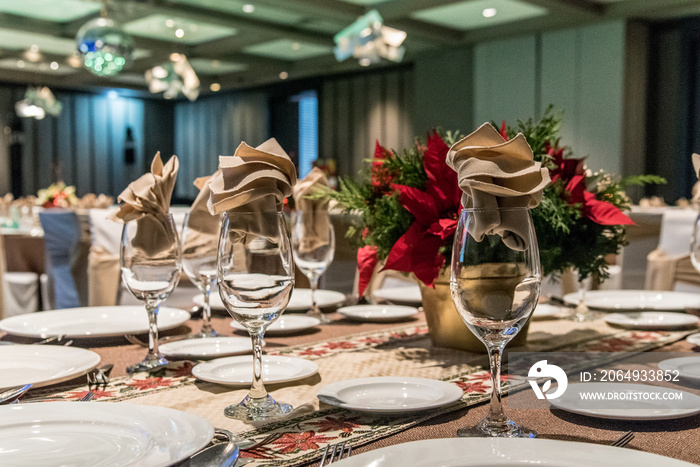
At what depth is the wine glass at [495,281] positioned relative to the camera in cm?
63

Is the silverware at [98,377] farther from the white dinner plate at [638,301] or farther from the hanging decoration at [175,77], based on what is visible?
the hanging decoration at [175,77]

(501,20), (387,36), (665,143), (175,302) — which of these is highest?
(501,20)

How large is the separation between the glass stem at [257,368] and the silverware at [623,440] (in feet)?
1.15

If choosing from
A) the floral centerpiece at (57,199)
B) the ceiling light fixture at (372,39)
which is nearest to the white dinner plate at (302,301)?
the floral centerpiece at (57,199)

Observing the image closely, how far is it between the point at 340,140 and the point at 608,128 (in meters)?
4.36

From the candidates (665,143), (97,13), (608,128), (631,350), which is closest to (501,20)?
(608,128)

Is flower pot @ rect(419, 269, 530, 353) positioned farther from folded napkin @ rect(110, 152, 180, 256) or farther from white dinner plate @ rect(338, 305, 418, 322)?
folded napkin @ rect(110, 152, 180, 256)

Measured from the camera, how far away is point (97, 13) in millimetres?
8312

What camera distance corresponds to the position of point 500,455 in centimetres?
53

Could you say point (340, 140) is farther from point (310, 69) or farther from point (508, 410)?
point (508, 410)

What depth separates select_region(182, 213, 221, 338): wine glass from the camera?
114 cm

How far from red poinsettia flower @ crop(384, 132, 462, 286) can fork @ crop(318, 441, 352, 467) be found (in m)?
0.38

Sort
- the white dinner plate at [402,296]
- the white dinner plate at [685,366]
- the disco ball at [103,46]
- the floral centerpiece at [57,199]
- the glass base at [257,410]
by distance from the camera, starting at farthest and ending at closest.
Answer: the disco ball at [103,46]
the floral centerpiece at [57,199]
the white dinner plate at [402,296]
the white dinner plate at [685,366]
the glass base at [257,410]

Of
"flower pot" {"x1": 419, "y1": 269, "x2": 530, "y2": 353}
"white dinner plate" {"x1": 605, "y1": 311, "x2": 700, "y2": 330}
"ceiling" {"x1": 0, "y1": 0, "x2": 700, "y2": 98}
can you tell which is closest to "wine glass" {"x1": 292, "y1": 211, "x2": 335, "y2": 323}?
"flower pot" {"x1": 419, "y1": 269, "x2": 530, "y2": 353}
